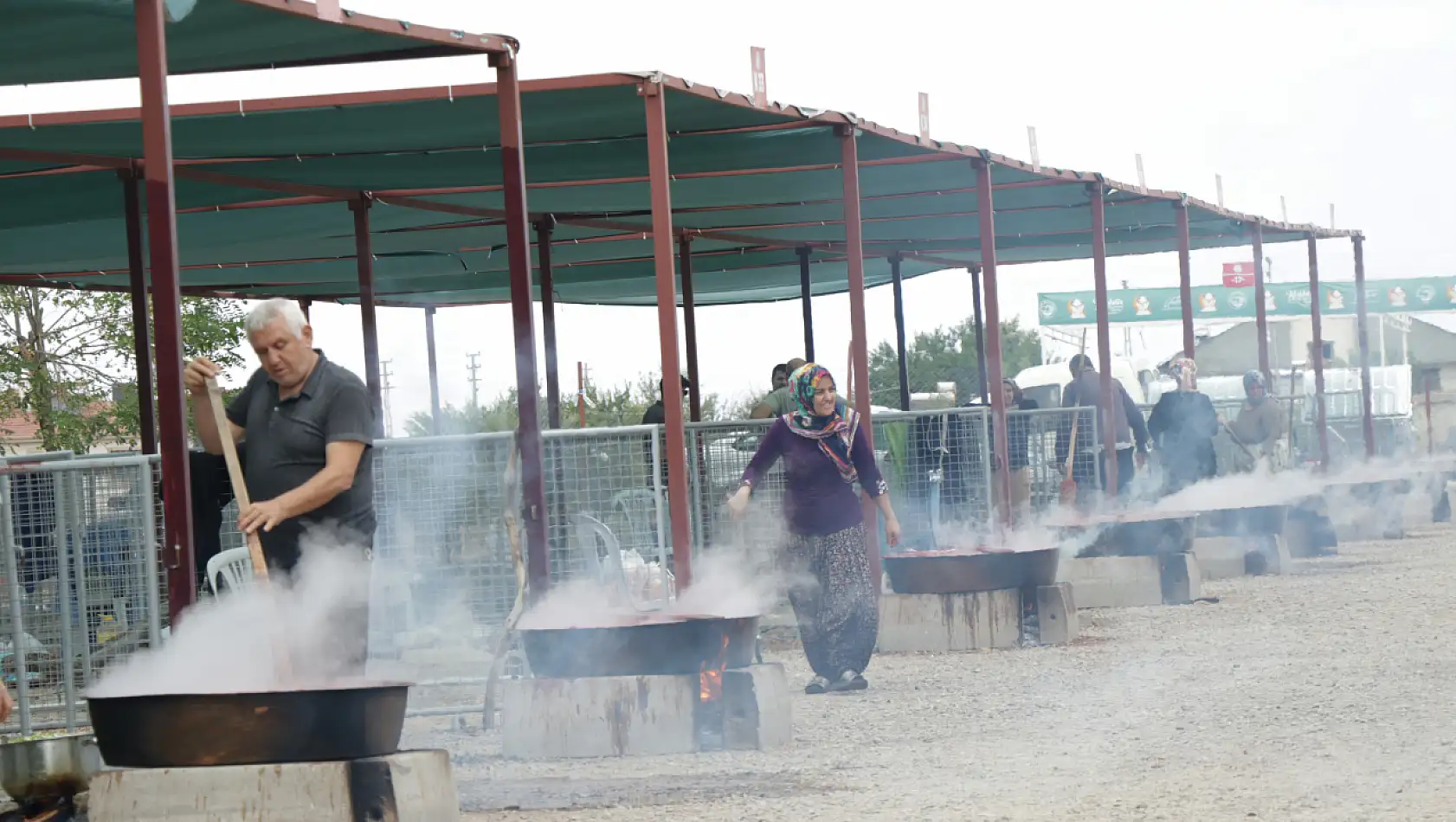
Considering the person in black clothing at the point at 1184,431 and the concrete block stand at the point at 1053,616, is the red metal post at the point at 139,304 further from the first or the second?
the person in black clothing at the point at 1184,431

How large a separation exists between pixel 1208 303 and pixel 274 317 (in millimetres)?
79097

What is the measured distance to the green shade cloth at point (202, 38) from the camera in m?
6.48

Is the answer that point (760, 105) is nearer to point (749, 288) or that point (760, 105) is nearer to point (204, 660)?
point (204, 660)

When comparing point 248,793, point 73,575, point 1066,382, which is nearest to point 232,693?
point 248,793

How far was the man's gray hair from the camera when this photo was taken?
226 inches

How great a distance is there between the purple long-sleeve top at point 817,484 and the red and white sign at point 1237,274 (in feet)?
257

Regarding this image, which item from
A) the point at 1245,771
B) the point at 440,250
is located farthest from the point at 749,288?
the point at 1245,771

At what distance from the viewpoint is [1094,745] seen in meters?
7.59

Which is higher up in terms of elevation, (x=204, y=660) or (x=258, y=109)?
(x=258, y=109)

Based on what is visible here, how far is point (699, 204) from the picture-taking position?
45.8 ft

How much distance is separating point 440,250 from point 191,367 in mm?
10511

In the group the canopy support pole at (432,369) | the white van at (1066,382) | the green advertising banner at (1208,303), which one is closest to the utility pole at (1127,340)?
the green advertising banner at (1208,303)

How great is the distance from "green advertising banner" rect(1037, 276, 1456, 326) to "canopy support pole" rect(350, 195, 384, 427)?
6681 cm

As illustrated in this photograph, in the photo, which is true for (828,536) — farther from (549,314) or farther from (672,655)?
(549,314)
